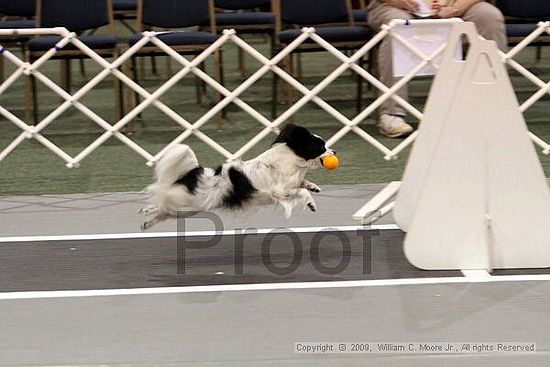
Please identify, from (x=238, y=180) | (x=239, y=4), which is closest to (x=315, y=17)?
(x=239, y=4)

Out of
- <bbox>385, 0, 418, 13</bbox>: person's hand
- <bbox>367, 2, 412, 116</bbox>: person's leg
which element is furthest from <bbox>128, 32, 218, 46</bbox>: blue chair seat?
<bbox>385, 0, 418, 13</bbox>: person's hand

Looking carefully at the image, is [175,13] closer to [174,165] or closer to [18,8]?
[18,8]

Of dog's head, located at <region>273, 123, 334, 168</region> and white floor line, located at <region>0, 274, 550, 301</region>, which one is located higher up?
dog's head, located at <region>273, 123, 334, 168</region>

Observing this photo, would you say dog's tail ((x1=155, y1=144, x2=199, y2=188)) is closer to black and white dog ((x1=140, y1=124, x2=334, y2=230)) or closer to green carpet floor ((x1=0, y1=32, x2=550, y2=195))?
black and white dog ((x1=140, y1=124, x2=334, y2=230))

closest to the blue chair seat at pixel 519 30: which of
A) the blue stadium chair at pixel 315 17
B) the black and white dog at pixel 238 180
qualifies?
the blue stadium chair at pixel 315 17

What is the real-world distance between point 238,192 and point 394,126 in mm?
2470

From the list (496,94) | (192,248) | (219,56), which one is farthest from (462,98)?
(219,56)

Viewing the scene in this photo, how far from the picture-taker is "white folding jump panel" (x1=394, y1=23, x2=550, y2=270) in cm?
390

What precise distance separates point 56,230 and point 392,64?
7.99 ft

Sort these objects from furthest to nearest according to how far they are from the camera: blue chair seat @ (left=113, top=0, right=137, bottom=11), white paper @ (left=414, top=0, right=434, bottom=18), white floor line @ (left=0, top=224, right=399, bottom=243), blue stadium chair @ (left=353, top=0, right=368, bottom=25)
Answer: blue chair seat @ (left=113, top=0, right=137, bottom=11) → blue stadium chair @ (left=353, top=0, right=368, bottom=25) → white paper @ (left=414, top=0, right=434, bottom=18) → white floor line @ (left=0, top=224, right=399, bottom=243)

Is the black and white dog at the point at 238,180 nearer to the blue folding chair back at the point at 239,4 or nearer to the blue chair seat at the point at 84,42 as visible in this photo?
the blue chair seat at the point at 84,42

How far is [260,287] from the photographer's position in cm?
383

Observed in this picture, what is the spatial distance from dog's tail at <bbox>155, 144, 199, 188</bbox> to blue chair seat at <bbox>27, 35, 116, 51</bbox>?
2.69 m

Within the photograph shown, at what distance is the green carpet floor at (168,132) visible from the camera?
564 centimetres
